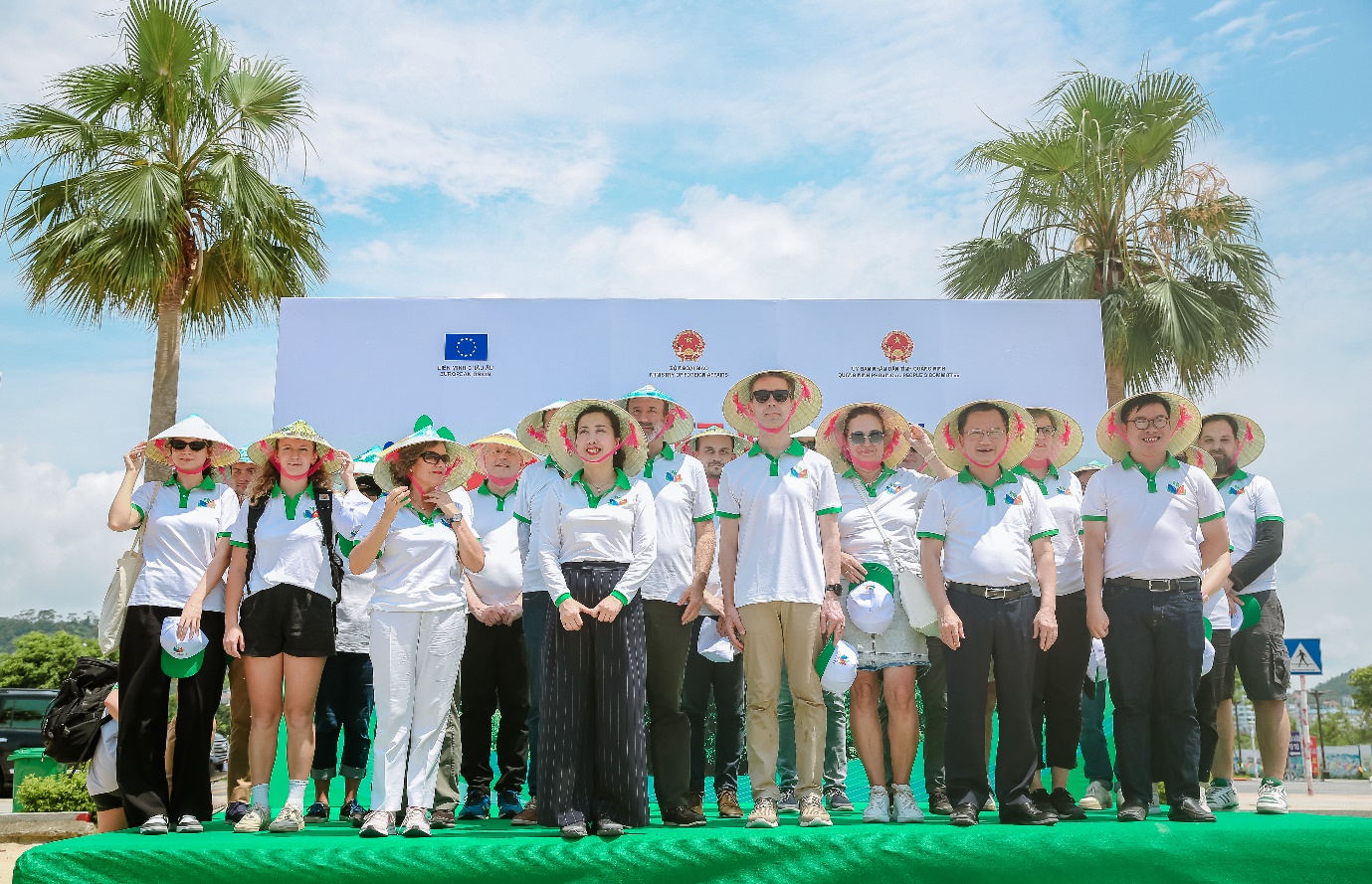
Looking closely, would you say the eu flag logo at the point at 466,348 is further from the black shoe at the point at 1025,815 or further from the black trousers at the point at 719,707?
the black shoe at the point at 1025,815

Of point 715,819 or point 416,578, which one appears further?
point 715,819

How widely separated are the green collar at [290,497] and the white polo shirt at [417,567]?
448 mm

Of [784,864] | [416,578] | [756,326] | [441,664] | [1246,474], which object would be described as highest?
[756,326]

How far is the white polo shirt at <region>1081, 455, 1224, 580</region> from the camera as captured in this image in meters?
4.70

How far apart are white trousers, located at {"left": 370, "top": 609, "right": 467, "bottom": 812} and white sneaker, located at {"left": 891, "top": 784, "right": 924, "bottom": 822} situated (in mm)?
1960

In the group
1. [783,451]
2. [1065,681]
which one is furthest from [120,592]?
[1065,681]

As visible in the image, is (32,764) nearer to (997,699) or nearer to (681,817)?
(681,817)

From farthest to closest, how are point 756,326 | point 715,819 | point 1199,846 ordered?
1. point 756,326
2. point 715,819
3. point 1199,846

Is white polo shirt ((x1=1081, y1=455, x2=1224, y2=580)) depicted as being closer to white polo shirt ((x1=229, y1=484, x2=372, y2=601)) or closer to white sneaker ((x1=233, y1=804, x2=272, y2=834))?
white polo shirt ((x1=229, y1=484, x2=372, y2=601))

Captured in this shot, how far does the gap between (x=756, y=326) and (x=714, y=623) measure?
302 centimetres

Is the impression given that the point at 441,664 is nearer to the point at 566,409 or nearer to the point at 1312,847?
the point at 566,409

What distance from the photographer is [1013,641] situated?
4625 millimetres

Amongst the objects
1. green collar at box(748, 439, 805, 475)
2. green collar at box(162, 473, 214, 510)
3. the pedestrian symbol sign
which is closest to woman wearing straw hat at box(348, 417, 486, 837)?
green collar at box(162, 473, 214, 510)

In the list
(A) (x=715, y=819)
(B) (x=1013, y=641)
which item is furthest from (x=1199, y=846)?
(A) (x=715, y=819)
